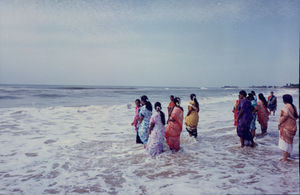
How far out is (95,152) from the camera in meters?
6.30

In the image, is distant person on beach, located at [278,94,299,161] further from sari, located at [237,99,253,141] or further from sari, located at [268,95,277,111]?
sari, located at [268,95,277,111]

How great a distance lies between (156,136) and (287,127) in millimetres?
2821

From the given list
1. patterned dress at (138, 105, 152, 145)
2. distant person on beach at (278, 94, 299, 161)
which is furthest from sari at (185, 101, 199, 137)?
distant person on beach at (278, 94, 299, 161)

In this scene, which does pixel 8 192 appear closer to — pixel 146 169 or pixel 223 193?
pixel 146 169

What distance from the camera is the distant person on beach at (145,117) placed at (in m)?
6.04

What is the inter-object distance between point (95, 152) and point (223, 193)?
12.7 ft

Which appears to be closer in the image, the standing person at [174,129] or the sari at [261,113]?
the standing person at [174,129]

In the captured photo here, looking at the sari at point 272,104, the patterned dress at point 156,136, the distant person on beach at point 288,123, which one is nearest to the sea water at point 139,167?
the patterned dress at point 156,136

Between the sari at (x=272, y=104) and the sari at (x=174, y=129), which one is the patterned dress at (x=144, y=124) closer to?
the sari at (x=174, y=129)

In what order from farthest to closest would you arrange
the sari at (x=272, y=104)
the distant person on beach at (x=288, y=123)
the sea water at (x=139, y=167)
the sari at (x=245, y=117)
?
the sari at (x=272, y=104) → the sari at (x=245, y=117) → the distant person on beach at (x=288, y=123) → the sea water at (x=139, y=167)

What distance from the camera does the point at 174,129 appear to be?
5.69 m

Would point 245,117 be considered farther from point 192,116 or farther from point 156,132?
point 156,132

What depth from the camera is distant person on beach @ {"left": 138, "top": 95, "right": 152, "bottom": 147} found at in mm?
6039

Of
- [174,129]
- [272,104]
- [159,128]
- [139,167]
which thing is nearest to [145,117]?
[159,128]
